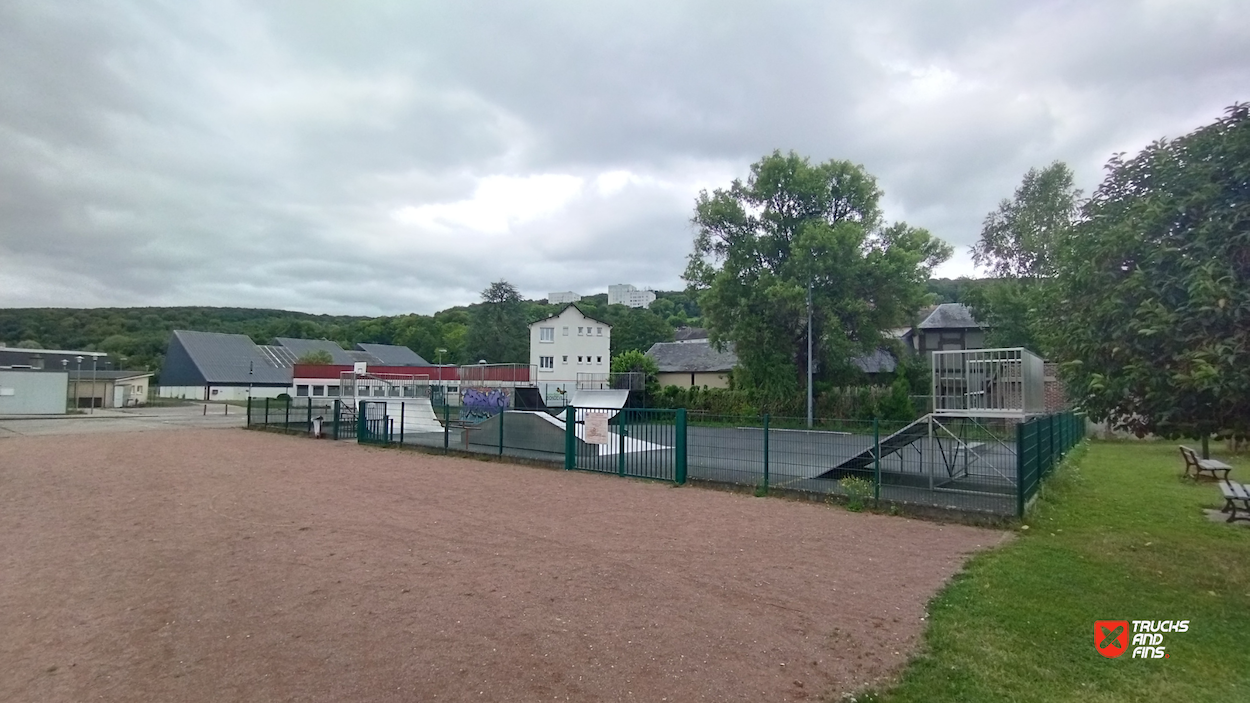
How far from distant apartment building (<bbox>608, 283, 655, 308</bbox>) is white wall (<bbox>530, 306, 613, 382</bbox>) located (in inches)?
2304

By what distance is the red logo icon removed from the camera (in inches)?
188

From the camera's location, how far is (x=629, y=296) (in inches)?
5433

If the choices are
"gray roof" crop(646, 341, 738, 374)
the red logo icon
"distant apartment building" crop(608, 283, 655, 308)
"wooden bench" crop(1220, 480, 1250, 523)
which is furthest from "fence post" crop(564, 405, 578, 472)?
"distant apartment building" crop(608, 283, 655, 308)

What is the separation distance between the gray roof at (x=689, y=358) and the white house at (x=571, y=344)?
6.61 meters

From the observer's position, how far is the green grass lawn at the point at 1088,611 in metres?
4.24

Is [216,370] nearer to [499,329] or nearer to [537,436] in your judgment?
[499,329]

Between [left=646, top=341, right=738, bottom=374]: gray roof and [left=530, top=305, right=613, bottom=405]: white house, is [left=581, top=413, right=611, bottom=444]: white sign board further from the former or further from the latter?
[left=530, top=305, right=613, bottom=405]: white house

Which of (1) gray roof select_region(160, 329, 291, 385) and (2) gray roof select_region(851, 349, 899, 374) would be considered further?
(1) gray roof select_region(160, 329, 291, 385)

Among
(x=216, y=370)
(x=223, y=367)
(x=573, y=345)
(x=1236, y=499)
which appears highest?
(x=573, y=345)

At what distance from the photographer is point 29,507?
10.7 meters

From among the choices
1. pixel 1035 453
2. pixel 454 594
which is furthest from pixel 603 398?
pixel 454 594

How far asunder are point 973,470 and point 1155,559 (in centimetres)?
756

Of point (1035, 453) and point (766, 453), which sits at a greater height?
point (1035, 453)

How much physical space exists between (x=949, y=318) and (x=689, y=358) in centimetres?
1855
